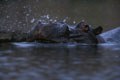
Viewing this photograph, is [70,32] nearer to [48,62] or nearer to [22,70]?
[48,62]

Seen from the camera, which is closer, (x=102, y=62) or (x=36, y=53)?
(x=102, y=62)

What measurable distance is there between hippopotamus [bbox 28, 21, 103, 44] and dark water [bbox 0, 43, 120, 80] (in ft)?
1.40

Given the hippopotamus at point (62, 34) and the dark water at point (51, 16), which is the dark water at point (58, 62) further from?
the dark water at point (51, 16)

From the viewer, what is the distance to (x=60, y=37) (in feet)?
40.3

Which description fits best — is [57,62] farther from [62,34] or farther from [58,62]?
[62,34]

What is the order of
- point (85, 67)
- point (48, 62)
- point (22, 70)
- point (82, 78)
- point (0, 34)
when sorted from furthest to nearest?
point (0, 34) → point (48, 62) → point (85, 67) → point (22, 70) → point (82, 78)

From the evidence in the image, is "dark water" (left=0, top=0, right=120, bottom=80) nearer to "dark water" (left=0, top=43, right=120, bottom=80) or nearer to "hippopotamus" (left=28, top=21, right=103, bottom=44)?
"dark water" (left=0, top=43, right=120, bottom=80)

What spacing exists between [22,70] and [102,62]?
179 cm

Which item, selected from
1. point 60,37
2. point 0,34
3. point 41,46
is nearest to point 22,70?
point 41,46

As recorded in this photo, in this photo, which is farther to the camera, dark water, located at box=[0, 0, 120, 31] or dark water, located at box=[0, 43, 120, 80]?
dark water, located at box=[0, 0, 120, 31]

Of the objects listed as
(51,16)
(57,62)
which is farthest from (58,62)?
(51,16)

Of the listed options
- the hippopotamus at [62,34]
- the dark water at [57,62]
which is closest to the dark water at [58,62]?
the dark water at [57,62]

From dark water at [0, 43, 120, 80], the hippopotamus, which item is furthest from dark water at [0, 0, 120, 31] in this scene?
dark water at [0, 43, 120, 80]

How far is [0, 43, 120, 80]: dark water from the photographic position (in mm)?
6625
